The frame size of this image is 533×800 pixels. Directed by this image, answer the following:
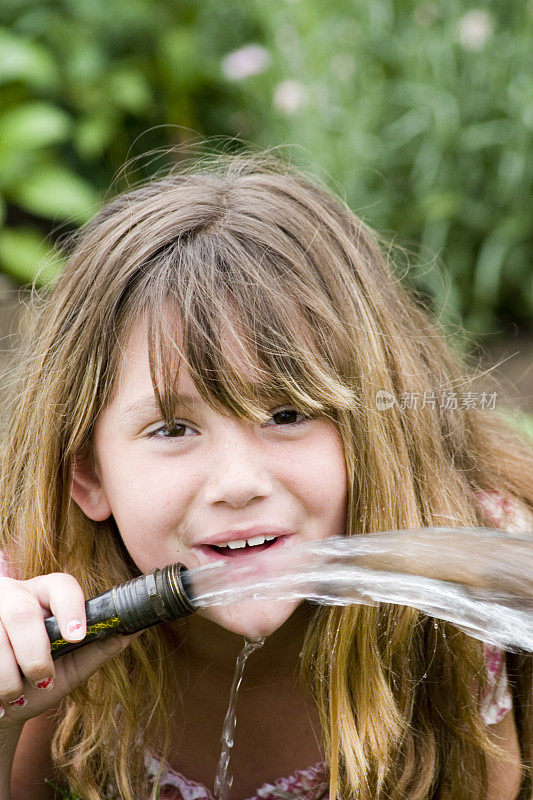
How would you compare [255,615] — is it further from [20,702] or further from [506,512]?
[506,512]

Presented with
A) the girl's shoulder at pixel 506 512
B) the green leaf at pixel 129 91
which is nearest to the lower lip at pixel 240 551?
the girl's shoulder at pixel 506 512

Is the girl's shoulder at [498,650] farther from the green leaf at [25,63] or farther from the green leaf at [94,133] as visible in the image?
the green leaf at [25,63]

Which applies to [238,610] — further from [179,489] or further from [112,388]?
[112,388]

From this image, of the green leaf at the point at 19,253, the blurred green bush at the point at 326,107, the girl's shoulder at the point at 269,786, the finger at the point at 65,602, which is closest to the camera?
the finger at the point at 65,602

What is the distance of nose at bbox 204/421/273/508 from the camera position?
5.94ft

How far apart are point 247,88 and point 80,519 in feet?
11.7

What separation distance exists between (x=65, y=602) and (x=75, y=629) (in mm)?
54

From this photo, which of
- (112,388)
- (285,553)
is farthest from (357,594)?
(112,388)

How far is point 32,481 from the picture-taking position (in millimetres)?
2199

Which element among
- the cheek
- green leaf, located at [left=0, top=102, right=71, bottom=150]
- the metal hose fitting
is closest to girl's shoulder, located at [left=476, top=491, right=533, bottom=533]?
the cheek

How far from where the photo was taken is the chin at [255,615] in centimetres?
188

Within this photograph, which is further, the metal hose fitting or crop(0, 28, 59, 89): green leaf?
crop(0, 28, 59, 89): green leaf

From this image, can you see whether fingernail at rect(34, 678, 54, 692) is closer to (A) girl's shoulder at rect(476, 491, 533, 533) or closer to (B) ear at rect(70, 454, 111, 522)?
(B) ear at rect(70, 454, 111, 522)

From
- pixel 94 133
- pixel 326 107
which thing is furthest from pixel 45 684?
pixel 94 133
